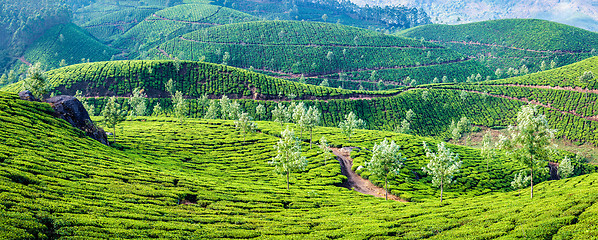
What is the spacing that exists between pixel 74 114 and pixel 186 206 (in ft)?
156

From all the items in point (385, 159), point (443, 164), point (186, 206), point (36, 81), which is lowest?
point (186, 206)

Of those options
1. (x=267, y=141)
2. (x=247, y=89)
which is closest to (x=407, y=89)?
(x=247, y=89)

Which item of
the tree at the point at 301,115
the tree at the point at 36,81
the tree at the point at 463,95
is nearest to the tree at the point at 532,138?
the tree at the point at 301,115

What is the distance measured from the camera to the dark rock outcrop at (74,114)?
6500 cm

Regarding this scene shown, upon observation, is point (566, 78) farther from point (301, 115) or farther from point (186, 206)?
point (186, 206)

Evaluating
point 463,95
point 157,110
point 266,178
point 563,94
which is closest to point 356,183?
point 266,178

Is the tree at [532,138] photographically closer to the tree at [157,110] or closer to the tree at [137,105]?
the tree at [157,110]

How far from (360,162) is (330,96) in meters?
94.3

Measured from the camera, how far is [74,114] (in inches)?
2618

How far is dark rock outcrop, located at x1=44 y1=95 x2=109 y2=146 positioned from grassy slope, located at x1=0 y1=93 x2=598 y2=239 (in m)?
2.61

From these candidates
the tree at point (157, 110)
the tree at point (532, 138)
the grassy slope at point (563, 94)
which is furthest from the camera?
the grassy slope at point (563, 94)

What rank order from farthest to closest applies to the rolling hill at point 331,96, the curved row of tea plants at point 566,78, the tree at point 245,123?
the curved row of tea plants at point 566,78 → the rolling hill at point 331,96 → the tree at point 245,123

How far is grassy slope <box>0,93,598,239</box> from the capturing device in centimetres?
2556

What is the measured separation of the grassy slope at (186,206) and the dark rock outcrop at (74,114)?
8.55 ft
